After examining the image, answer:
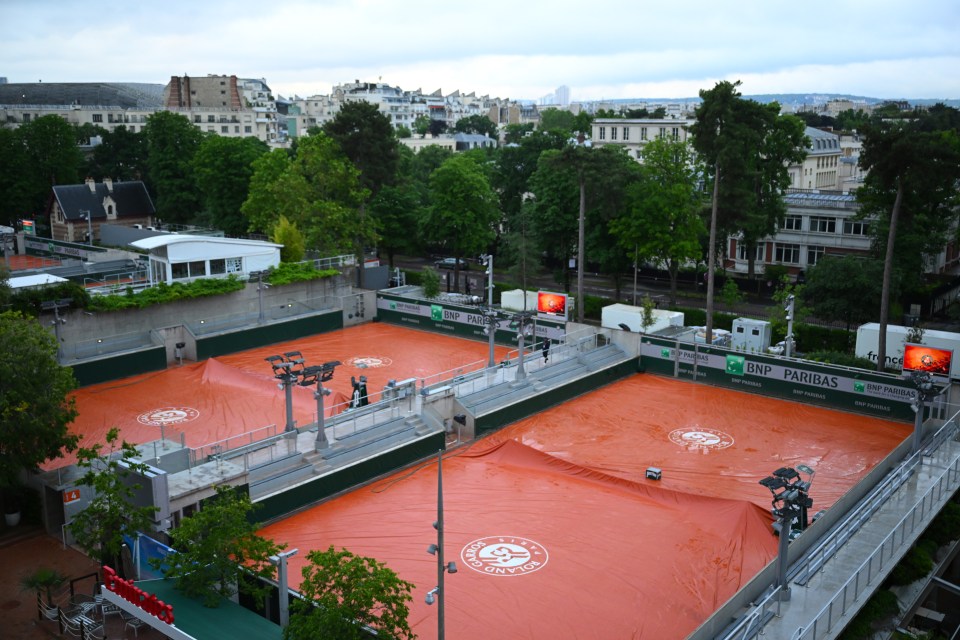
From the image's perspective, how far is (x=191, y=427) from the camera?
30.2m

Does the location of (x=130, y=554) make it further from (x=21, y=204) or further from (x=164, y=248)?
(x=21, y=204)

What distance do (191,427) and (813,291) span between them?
30.0 meters

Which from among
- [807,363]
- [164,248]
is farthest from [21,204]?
[807,363]

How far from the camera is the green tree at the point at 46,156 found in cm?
6919

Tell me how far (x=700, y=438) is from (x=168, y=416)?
63.3 feet

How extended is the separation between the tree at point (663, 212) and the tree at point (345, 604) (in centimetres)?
3611

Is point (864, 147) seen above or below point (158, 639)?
above

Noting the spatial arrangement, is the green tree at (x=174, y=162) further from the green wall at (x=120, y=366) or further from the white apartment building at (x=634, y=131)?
the white apartment building at (x=634, y=131)

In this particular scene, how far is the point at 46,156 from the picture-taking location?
230 ft

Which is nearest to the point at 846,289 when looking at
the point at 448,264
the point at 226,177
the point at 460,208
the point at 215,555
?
the point at 460,208

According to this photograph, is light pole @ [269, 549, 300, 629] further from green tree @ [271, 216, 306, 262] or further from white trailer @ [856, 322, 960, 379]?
green tree @ [271, 216, 306, 262]

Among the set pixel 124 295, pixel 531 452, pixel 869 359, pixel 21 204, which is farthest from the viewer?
pixel 21 204

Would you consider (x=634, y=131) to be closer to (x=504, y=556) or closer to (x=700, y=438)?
(x=700, y=438)

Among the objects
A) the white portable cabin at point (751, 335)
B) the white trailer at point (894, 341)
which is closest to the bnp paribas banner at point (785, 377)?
the white portable cabin at point (751, 335)
